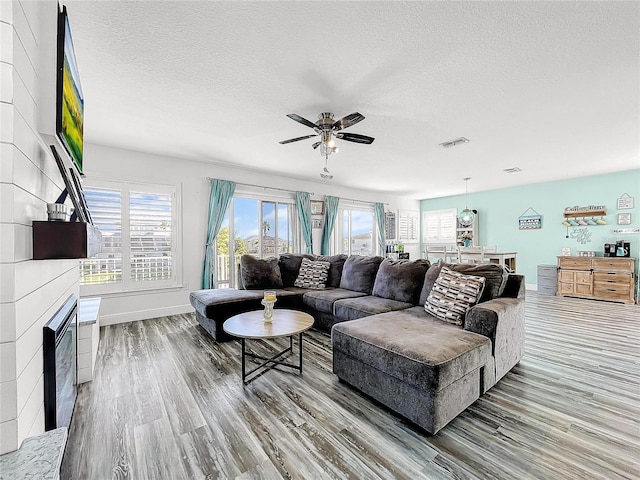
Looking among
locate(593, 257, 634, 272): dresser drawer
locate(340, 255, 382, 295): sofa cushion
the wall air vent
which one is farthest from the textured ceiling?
locate(593, 257, 634, 272): dresser drawer

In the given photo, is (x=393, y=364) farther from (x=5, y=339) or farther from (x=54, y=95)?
(x=54, y=95)

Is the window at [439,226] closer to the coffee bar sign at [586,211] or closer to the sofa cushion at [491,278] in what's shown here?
the coffee bar sign at [586,211]

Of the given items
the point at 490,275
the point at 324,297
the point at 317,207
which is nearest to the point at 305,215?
the point at 317,207

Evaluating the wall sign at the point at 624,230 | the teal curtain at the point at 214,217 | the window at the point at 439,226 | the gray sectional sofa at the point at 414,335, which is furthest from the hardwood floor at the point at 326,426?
the window at the point at 439,226

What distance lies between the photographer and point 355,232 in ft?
24.6

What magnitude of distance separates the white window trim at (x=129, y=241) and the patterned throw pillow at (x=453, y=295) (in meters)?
3.89

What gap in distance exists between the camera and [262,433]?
176 cm

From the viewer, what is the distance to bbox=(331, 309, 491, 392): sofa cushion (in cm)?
169

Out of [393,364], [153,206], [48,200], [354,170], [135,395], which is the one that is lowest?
[135,395]

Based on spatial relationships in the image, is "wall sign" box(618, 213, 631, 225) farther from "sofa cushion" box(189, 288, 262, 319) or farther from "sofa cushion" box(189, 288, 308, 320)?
"sofa cushion" box(189, 288, 262, 319)

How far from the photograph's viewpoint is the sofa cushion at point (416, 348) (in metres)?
1.69

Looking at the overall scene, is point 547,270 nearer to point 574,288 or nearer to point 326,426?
point 574,288

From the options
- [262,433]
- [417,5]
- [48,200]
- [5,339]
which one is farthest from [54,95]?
[262,433]

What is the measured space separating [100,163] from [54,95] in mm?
3239
